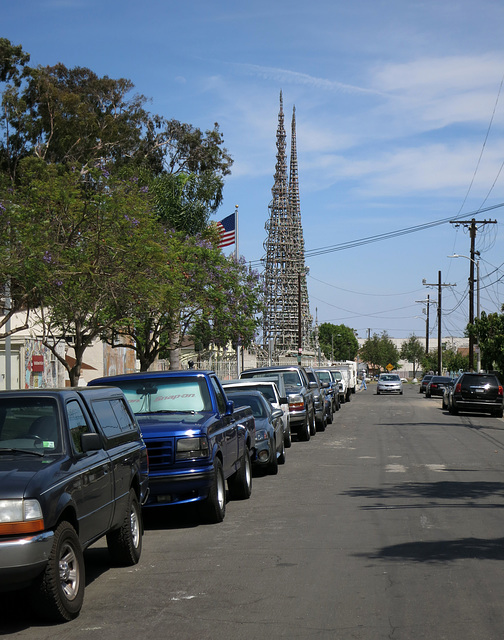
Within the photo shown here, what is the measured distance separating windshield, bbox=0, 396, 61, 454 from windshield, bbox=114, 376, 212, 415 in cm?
435

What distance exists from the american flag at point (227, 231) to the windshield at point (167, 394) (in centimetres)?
2638

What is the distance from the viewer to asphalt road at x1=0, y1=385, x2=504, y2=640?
623 cm

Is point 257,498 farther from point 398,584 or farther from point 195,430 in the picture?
point 398,584

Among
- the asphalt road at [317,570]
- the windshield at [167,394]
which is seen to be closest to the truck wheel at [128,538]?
the asphalt road at [317,570]

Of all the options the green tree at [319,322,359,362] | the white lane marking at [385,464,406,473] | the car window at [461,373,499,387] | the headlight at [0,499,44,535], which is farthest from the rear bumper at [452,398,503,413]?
the green tree at [319,322,359,362]

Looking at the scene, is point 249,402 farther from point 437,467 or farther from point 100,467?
point 100,467

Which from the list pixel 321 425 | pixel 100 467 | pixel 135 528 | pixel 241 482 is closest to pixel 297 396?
pixel 321 425

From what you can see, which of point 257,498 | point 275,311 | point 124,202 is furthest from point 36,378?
point 275,311

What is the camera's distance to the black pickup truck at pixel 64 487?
19.3ft

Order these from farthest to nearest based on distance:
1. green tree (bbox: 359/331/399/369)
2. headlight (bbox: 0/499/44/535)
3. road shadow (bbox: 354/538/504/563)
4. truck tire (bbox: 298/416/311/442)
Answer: green tree (bbox: 359/331/399/369) → truck tire (bbox: 298/416/311/442) → road shadow (bbox: 354/538/504/563) → headlight (bbox: 0/499/44/535)

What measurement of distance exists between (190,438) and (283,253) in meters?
96.2

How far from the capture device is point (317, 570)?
7.96 metres

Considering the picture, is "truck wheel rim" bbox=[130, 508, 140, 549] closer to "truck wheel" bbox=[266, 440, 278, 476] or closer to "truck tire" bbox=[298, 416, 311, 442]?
"truck wheel" bbox=[266, 440, 278, 476]

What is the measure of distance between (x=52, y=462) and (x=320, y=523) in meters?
4.75
